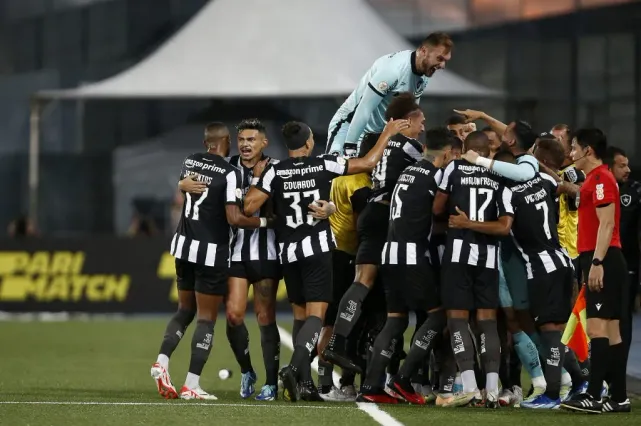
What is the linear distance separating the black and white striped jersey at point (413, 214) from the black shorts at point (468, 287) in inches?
11.8

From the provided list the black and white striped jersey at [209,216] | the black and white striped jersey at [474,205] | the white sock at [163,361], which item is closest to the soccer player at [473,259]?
the black and white striped jersey at [474,205]

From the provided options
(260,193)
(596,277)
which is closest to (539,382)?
(596,277)

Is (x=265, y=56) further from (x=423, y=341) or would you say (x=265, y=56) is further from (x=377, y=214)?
(x=423, y=341)

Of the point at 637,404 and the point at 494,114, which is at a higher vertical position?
the point at 494,114

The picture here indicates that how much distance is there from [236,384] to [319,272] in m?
2.31

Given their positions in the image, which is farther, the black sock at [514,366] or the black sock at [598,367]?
the black sock at [514,366]

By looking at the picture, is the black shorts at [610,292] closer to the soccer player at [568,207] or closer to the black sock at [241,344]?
the soccer player at [568,207]

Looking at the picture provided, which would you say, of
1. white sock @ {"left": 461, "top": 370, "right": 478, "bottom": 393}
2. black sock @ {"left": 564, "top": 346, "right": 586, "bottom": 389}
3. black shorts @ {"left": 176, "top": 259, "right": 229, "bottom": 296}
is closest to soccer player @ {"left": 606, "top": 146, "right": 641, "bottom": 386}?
black sock @ {"left": 564, "top": 346, "right": 586, "bottom": 389}

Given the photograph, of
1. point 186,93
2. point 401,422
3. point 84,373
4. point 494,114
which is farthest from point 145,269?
point 401,422

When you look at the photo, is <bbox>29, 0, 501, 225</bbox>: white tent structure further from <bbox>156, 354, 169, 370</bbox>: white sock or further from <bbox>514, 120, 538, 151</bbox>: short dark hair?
<bbox>156, 354, 169, 370</bbox>: white sock

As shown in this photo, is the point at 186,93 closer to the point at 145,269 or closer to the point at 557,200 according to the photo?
the point at 145,269

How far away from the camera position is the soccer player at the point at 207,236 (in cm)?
1069

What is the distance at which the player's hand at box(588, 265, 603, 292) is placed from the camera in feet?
31.1

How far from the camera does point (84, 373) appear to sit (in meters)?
13.2
